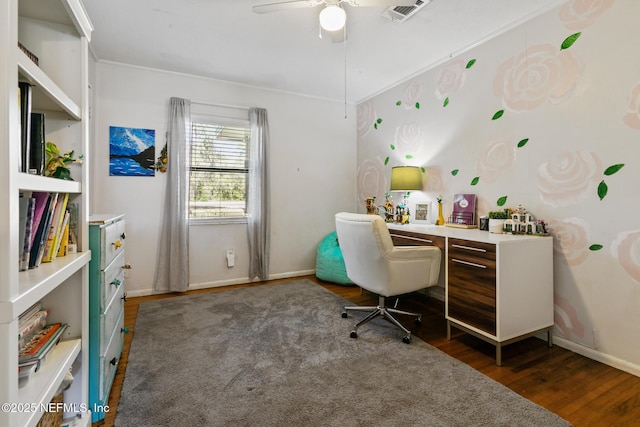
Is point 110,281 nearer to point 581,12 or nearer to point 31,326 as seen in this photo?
point 31,326

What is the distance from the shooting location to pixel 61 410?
3.98ft

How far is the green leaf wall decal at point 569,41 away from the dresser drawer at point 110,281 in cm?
324

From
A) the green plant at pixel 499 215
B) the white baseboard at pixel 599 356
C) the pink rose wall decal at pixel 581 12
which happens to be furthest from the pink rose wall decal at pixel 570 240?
the pink rose wall decal at pixel 581 12

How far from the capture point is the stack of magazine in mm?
1001

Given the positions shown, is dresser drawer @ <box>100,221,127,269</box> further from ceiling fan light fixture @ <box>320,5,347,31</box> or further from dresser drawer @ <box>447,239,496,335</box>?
dresser drawer @ <box>447,239,496,335</box>

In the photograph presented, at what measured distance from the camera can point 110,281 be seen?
161 centimetres

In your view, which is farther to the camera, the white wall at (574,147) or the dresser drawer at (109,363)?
the white wall at (574,147)

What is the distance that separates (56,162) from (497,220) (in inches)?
110

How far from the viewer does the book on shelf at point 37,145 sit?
3.56 ft

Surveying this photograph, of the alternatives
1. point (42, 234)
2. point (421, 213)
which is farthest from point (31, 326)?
point (421, 213)

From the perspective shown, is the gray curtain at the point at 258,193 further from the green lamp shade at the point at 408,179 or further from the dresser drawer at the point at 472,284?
the dresser drawer at the point at 472,284

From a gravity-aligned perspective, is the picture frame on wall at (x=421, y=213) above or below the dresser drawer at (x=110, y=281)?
above

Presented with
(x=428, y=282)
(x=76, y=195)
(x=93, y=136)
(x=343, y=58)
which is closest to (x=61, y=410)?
(x=76, y=195)

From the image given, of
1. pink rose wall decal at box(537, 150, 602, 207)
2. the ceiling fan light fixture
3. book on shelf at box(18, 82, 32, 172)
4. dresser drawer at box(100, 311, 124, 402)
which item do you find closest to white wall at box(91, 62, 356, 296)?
dresser drawer at box(100, 311, 124, 402)
